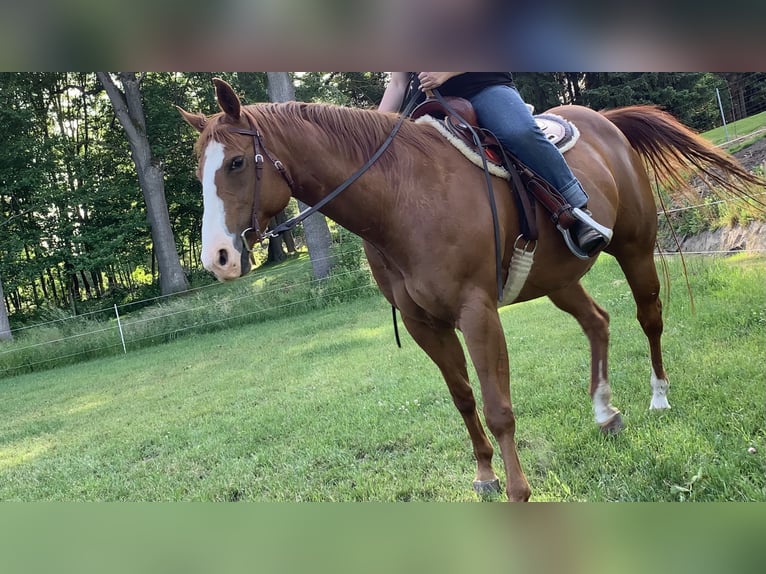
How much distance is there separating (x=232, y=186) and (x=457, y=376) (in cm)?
142

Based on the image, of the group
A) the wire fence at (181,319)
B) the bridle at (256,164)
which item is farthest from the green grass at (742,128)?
the bridle at (256,164)

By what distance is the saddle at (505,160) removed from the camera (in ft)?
7.33

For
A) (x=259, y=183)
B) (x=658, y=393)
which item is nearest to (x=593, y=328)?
(x=658, y=393)

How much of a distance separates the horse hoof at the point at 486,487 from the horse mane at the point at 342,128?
1.60m

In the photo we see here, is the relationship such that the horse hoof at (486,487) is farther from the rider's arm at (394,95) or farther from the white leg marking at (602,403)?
the rider's arm at (394,95)

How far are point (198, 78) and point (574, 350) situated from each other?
35.5 feet

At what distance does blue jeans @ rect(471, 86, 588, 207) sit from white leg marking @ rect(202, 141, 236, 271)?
1.23 m

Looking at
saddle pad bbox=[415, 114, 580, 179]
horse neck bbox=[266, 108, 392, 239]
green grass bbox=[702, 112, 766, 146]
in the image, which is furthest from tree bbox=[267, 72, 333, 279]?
horse neck bbox=[266, 108, 392, 239]

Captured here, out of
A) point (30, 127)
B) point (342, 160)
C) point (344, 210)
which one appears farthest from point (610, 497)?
point (30, 127)

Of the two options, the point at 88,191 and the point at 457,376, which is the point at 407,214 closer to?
the point at 457,376

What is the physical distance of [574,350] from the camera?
4.50 m

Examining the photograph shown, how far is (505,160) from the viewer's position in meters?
2.26
